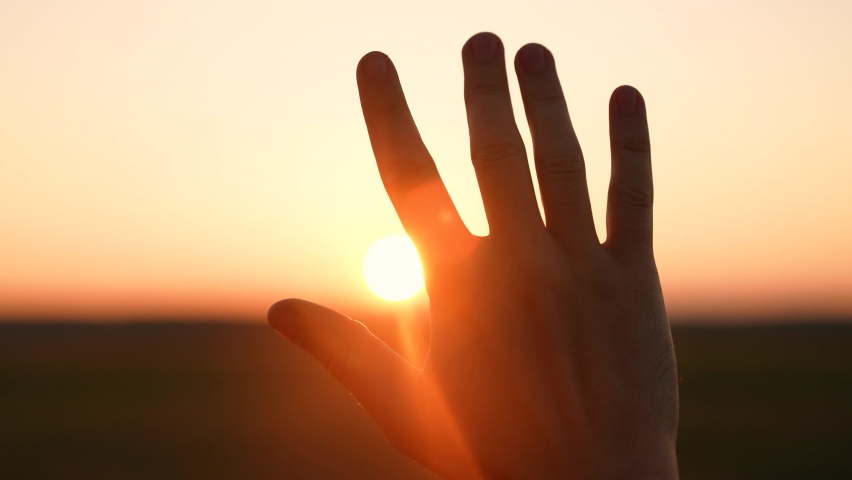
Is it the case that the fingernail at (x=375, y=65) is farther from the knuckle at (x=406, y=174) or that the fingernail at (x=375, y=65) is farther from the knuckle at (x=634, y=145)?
the knuckle at (x=634, y=145)

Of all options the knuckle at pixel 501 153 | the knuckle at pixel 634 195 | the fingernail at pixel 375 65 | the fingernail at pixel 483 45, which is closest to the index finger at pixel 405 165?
A: the fingernail at pixel 375 65

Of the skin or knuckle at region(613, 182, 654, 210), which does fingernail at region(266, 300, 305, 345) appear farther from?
knuckle at region(613, 182, 654, 210)

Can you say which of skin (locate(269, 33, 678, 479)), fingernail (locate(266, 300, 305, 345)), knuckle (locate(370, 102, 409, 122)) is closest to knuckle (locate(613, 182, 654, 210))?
skin (locate(269, 33, 678, 479))

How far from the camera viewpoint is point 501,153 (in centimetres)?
257

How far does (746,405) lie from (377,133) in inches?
856

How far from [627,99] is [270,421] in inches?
644

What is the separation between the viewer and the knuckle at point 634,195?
112 inches

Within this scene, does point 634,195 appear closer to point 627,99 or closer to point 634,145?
point 634,145

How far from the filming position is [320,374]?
25828 millimetres

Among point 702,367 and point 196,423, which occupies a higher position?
point 702,367

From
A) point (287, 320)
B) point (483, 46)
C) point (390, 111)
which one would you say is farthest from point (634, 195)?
point (287, 320)

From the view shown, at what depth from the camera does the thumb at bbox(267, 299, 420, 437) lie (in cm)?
255

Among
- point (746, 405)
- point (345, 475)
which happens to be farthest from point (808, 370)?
point (345, 475)

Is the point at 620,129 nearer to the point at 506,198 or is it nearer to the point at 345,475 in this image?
the point at 506,198
